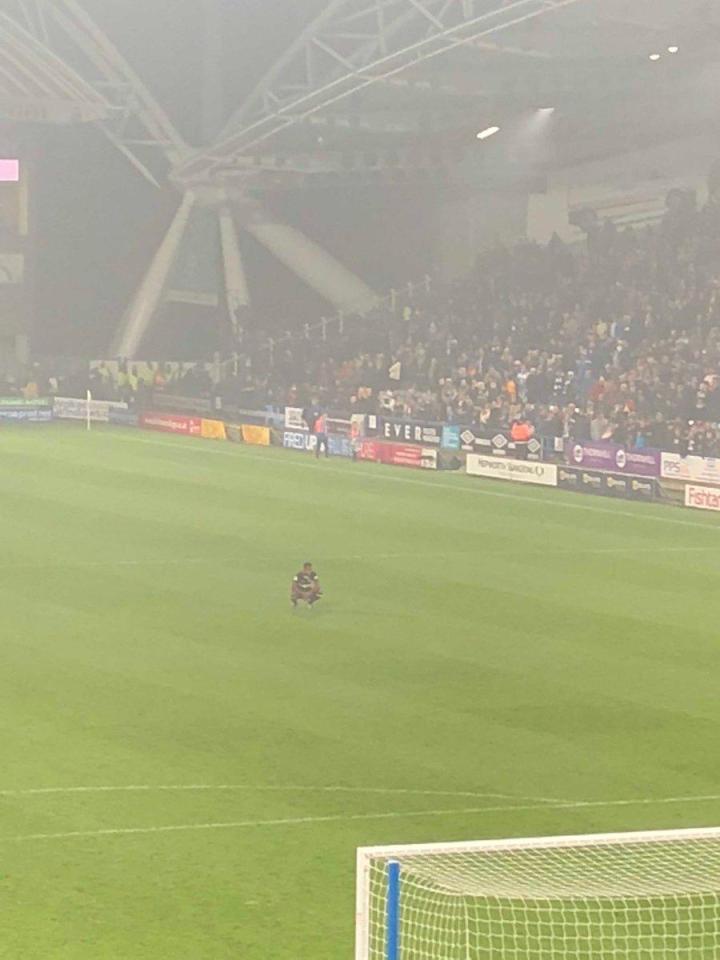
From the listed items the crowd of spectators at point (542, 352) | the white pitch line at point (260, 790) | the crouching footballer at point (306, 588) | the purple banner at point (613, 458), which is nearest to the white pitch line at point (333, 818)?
the white pitch line at point (260, 790)

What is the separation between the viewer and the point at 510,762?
1516 cm

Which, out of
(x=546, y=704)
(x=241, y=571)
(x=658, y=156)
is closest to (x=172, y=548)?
(x=241, y=571)

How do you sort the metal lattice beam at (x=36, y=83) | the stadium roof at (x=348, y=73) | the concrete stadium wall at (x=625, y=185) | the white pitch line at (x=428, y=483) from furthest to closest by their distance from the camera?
the metal lattice beam at (x=36, y=83)
the stadium roof at (x=348, y=73)
the concrete stadium wall at (x=625, y=185)
the white pitch line at (x=428, y=483)

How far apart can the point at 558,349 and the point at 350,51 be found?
1229cm

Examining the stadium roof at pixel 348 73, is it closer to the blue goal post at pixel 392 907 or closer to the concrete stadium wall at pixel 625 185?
the concrete stadium wall at pixel 625 185

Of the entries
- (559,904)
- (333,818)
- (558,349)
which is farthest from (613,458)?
(559,904)

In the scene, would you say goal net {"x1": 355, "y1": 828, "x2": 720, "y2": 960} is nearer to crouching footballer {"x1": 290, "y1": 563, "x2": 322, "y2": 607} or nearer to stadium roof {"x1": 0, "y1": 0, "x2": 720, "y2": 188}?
crouching footballer {"x1": 290, "y1": 563, "x2": 322, "y2": 607}

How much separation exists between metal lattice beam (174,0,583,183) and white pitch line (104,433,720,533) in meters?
11.2

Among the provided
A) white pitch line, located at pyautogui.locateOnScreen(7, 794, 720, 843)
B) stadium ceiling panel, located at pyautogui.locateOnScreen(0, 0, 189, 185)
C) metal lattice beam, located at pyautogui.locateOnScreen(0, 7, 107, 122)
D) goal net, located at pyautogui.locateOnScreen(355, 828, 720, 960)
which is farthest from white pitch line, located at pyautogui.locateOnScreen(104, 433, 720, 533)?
goal net, located at pyautogui.locateOnScreen(355, 828, 720, 960)

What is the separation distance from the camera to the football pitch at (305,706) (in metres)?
11.9

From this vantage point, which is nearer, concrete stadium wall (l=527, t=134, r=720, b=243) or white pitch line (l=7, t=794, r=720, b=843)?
white pitch line (l=7, t=794, r=720, b=843)

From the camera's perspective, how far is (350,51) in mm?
52250

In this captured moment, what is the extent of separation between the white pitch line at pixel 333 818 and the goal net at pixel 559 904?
1723 mm

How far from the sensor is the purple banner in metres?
36.0
